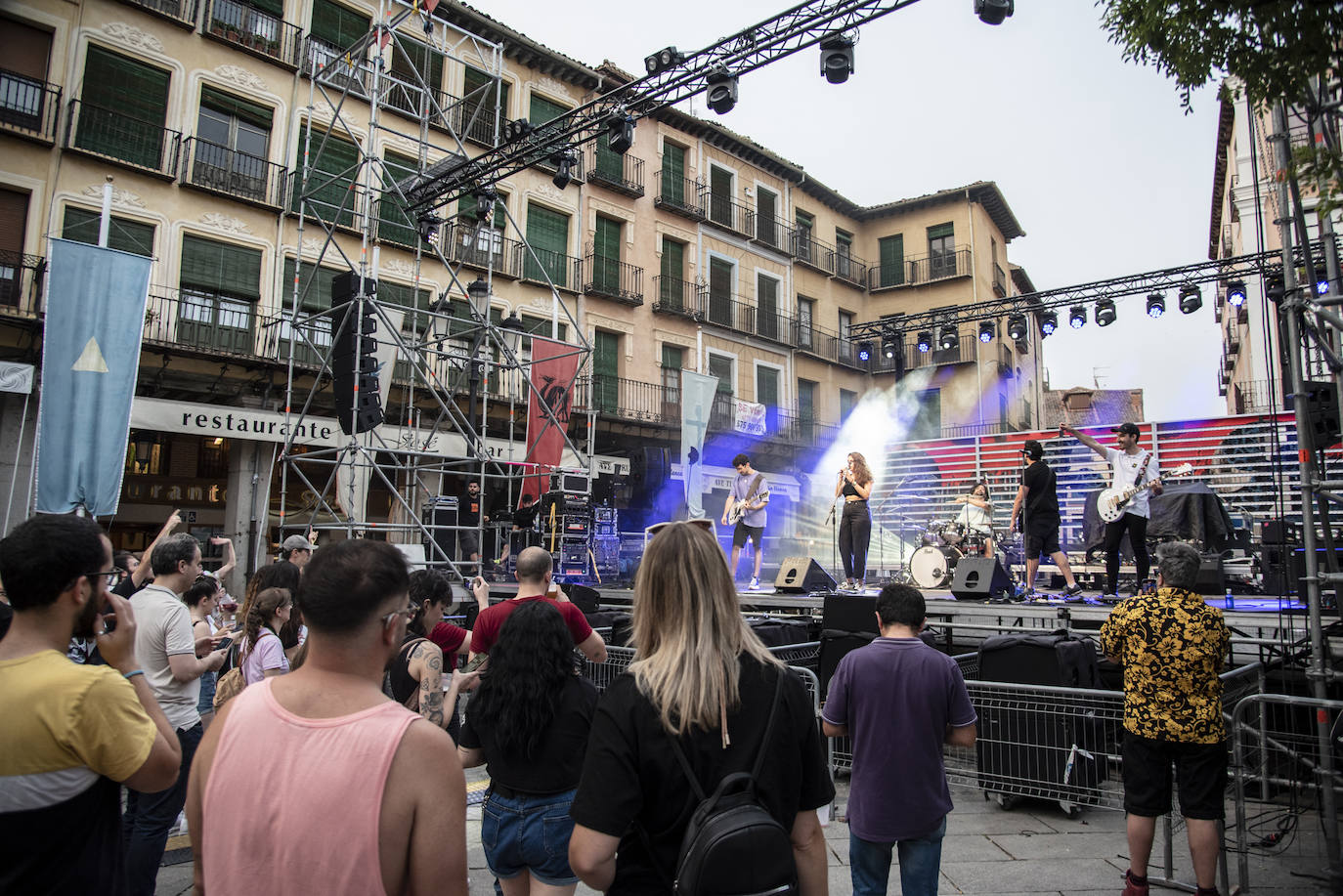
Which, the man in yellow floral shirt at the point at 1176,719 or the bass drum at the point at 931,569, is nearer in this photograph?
the man in yellow floral shirt at the point at 1176,719

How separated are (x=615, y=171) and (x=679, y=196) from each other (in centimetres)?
279

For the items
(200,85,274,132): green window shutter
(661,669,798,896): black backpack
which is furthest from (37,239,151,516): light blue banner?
(661,669,798,896): black backpack

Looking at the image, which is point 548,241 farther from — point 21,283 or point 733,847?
Answer: point 733,847

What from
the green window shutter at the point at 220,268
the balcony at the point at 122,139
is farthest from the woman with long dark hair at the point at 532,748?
the balcony at the point at 122,139

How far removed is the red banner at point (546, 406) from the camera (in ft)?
43.9

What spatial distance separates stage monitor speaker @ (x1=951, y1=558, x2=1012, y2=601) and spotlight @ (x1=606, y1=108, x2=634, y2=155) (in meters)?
6.96

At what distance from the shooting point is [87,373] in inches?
405

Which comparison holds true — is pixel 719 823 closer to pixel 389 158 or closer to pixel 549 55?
pixel 389 158

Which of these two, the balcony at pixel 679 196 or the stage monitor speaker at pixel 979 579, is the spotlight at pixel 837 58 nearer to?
the stage monitor speaker at pixel 979 579

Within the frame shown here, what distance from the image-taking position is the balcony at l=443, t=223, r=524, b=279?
20594 millimetres

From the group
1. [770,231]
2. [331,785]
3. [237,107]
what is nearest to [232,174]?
[237,107]

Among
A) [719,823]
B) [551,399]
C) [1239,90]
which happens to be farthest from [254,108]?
[719,823]

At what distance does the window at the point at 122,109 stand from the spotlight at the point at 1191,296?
21.6 metres

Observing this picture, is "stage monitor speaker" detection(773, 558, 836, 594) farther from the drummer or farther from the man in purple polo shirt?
the man in purple polo shirt
